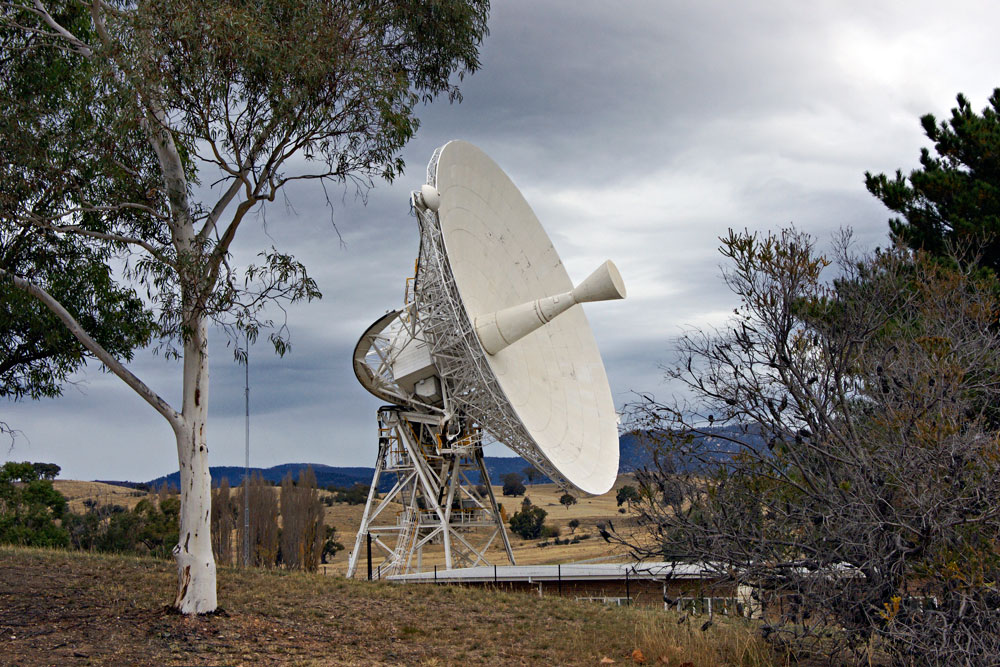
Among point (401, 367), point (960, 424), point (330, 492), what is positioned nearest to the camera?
point (960, 424)

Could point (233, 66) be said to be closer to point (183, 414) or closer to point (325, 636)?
point (183, 414)

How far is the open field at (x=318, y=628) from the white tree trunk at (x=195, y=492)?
38cm

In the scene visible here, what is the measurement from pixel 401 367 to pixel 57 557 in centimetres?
1091

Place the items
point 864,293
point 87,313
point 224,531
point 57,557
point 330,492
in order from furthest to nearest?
point 330,492
point 224,531
point 57,557
point 87,313
point 864,293

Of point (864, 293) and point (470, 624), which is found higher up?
point (864, 293)

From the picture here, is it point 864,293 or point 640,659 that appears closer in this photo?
point 640,659

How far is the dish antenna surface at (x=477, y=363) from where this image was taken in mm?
21703

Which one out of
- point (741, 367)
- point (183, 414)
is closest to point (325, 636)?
point (183, 414)

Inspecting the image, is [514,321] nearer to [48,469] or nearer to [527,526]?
[527,526]

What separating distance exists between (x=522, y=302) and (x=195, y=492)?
46.8ft

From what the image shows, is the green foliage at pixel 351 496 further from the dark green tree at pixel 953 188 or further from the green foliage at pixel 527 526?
the dark green tree at pixel 953 188

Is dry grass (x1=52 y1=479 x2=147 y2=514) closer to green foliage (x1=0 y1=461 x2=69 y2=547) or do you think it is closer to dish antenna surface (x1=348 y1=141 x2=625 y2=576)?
green foliage (x1=0 y1=461 x2=69 y2=547)

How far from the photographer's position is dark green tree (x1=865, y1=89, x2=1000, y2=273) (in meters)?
22.4

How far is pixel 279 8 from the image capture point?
1381 centimetres
